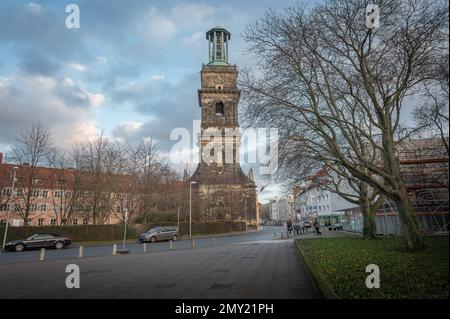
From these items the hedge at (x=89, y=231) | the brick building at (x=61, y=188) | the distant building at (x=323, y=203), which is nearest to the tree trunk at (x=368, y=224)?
the distant building at (x=323, y=203)

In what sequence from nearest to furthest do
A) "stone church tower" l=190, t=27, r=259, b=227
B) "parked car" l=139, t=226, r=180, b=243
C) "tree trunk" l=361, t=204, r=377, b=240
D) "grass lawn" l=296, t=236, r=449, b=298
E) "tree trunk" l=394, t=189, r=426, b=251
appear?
"grass lawn" l=296, t=236, r=449, b=298 < "tree trunk" l=394, t=189, r=426, b=251 < "tree trunk" l=361, t=204, r=377, b=240 < "parked car" l=139, t=226, r=180, b=243 < "stone church tower" l=190, t=27, r=259, b=227

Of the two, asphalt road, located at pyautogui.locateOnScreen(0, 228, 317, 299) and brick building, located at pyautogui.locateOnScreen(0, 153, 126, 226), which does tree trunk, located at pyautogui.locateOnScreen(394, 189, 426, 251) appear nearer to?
asphalt road, located at pyautogui.locateOnScreen(0, 228, 317, 299)

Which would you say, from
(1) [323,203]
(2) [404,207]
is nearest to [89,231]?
(2) [404,207]

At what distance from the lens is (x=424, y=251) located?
12.6m

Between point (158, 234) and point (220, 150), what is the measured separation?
31.0 meters

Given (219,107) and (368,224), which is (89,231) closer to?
(368,224)

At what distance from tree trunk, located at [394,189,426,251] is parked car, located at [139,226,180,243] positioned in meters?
27.9

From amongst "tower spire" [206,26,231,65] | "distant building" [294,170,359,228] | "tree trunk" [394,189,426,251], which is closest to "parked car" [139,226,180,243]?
"distant building" [294,170,359,228]

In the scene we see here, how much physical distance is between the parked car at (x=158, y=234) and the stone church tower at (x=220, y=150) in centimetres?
1989

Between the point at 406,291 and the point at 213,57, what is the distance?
62.5m

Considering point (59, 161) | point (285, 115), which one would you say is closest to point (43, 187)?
point (59, 161)

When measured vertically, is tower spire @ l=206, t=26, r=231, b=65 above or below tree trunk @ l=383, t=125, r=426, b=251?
above

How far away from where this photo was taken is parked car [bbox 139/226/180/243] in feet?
117

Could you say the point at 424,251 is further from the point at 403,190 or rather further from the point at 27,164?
the point at 27,164
